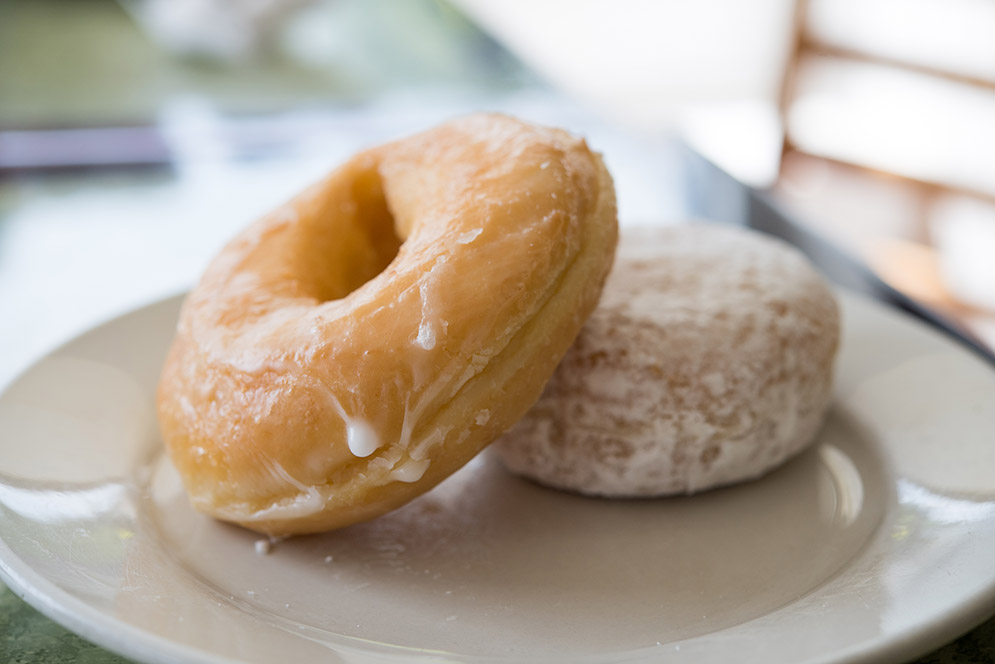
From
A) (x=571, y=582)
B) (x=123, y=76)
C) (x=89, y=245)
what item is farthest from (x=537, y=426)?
(x=123, y=76)

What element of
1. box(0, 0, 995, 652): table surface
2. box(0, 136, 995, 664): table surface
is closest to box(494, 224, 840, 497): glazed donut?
box(0, 0, 995, 652): table surface

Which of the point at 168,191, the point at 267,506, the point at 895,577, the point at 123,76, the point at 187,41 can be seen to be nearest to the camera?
the point at 895,577

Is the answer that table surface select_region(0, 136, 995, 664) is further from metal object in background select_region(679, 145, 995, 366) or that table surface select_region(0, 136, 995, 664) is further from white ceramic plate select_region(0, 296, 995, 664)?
white ceramic plate select_region(0, 296, 995, 664)

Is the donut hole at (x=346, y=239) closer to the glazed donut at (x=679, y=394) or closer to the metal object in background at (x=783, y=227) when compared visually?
the glazed donut at (x=679, y=394)

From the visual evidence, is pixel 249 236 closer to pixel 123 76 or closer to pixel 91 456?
pixel 91 456

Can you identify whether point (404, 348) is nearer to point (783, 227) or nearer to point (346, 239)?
point (346, 239)

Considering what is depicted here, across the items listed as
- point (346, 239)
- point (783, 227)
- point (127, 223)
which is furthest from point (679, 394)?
point (127, 223)

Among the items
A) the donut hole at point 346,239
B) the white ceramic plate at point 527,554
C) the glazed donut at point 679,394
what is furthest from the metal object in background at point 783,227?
the donut hole at point 346,239
